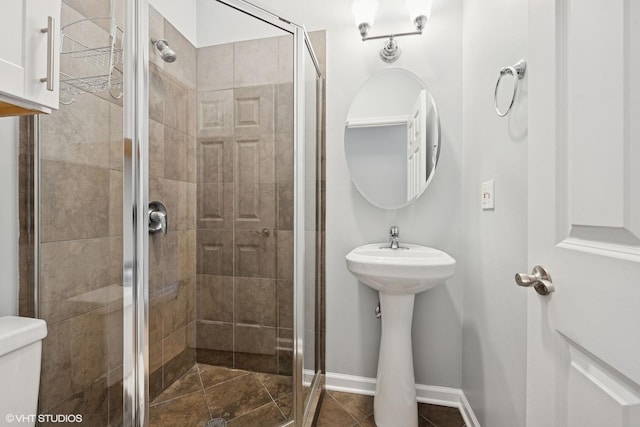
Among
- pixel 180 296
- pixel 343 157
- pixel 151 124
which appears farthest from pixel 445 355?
pixel 151 124

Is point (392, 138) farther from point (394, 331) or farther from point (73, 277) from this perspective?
point (73, 277)

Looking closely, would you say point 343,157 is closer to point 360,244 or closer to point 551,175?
point 360,244

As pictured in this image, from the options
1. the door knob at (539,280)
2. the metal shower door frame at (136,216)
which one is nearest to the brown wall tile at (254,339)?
the metal shower door frame at (136,216)

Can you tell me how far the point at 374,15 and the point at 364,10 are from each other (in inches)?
3.1

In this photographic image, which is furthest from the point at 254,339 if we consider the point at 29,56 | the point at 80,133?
the point at 29,56

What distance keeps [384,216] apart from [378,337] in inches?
27.4

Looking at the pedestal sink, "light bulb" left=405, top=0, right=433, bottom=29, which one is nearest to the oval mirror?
"light bulb" left=405, top=0, right=433, bottom=29

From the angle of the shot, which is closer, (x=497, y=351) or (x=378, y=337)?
(x=497, y=351)

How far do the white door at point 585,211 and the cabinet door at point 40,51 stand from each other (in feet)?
3.62

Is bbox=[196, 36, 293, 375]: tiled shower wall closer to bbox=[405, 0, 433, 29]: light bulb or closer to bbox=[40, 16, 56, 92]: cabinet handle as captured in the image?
bbox=[40, 16, 56, 92]: cabinet handle

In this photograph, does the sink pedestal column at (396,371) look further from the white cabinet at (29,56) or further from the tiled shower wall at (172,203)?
the white cabinet at (29,56)

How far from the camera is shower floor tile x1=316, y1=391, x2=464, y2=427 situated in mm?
1432

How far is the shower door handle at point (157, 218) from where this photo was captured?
998 millimetres

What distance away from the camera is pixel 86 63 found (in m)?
0.94
